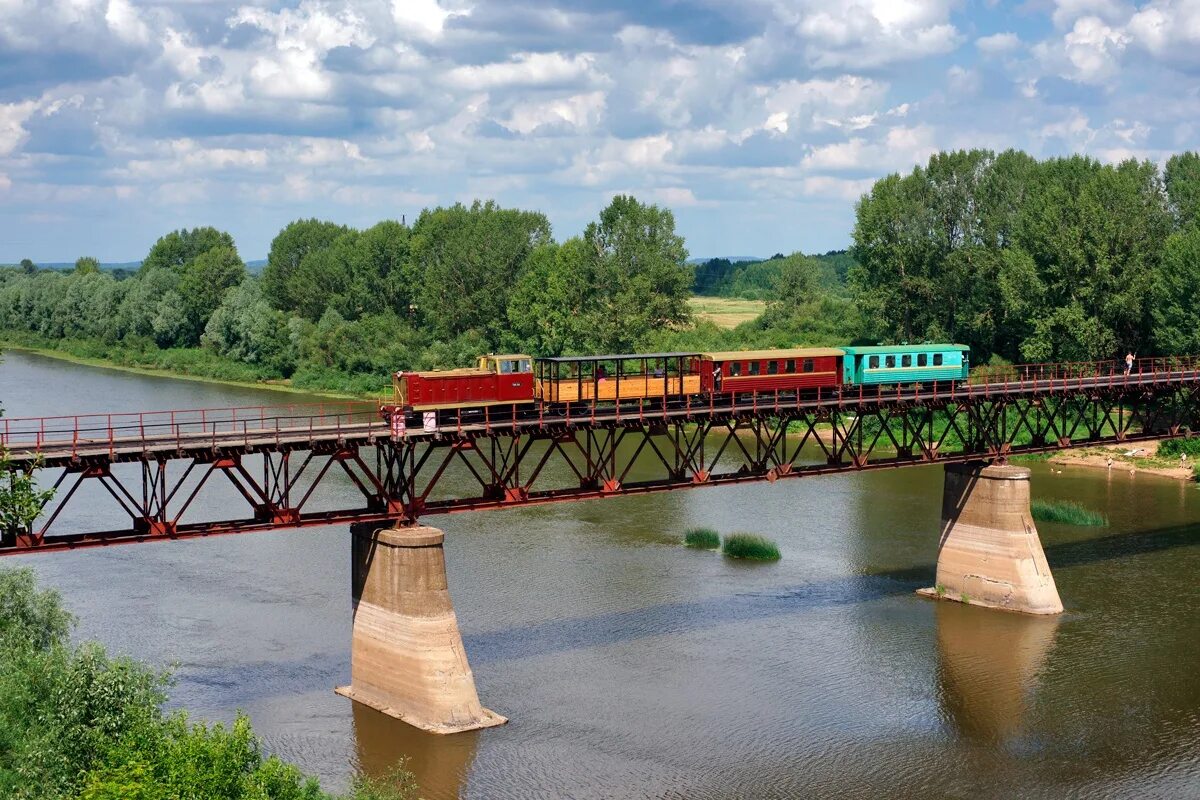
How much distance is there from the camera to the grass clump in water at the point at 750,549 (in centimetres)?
7438

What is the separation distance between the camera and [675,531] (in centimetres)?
8025

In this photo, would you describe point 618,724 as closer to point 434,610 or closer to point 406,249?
point 434,610

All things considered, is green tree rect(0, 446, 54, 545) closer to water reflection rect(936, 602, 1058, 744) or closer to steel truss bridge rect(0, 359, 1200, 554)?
steel truss bridge rect(0, 359, 1200, 554)

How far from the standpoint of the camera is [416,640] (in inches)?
1953

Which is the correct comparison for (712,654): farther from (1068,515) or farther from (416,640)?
(1068,515)

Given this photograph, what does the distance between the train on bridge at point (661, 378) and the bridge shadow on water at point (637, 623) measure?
9661 millimetres

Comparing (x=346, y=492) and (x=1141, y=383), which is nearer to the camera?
(x=1141, y=383)

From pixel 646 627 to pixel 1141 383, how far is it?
32.0 m

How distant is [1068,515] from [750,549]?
867 inches

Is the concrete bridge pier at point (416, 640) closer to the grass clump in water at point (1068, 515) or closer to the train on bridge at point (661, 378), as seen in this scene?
the train on bridge at point (661, 378)

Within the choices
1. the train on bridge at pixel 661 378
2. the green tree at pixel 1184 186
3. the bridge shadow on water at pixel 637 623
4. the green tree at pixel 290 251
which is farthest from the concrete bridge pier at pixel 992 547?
the green tree at pixel 290 251

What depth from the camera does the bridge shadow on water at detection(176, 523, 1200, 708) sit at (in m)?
53.5

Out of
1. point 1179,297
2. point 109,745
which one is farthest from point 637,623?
point 1179,297

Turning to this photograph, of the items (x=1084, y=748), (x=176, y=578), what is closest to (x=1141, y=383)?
(x=1084, y=748)
